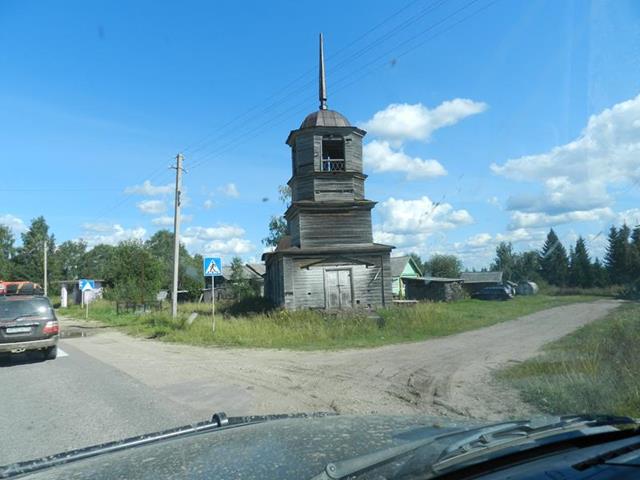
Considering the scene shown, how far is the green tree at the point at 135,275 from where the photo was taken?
1489 inches

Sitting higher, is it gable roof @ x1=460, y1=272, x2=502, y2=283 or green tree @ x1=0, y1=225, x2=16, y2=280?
green tree @ x1=0, y1=225, x2=16, y2=280

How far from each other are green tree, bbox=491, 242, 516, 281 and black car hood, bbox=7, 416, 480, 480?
89.1 m

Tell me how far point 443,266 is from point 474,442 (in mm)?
97953

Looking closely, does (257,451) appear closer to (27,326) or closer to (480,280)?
(27,326)

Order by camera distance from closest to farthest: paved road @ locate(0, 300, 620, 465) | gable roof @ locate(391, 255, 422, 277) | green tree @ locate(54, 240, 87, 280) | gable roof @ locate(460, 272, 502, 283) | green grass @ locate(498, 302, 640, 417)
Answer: green grass @ locate(498, 302, 640, 417)
paved road @ locate(0, 300, 620, 465)
gable roof @ locate(391, 255, 422, 277)
gable roof @ locate(460, 272, 502, 283)
green tree @ locate(54, 240, 87, 280)

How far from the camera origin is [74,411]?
7.96m

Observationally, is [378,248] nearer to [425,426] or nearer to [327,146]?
[327,146]

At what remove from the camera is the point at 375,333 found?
755 inches

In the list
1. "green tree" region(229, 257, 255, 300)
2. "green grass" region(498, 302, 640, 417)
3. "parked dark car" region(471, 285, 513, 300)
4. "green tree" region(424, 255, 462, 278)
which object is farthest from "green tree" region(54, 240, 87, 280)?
"green grass" region(498, 302, 640, 417)

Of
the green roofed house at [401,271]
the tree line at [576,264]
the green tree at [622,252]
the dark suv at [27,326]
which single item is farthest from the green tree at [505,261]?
the dark suv at [27,326]

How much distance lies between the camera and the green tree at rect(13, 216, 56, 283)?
83.3 m

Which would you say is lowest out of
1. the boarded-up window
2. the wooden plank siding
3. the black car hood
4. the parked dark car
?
the black car hood

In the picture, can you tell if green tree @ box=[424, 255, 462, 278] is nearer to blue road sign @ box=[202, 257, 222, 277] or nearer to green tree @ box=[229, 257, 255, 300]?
green tree @ box=[229, 257, 255, 300]

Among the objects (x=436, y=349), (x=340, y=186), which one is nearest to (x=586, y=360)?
(x=436, y=349)
